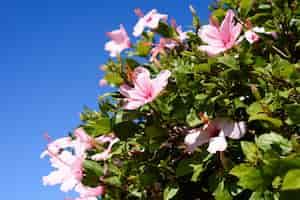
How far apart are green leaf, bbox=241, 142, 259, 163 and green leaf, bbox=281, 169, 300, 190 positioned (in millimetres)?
455

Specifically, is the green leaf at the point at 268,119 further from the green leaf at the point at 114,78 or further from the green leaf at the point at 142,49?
the green leaf at the point at 142,49

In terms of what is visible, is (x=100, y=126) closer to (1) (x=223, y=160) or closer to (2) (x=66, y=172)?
(2) (x=66, y=172)

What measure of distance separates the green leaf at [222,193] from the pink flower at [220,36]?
1.47ft

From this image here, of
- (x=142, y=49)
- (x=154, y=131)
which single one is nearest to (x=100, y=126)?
(x=154, y=131)

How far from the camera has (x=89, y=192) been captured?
188 centimetres

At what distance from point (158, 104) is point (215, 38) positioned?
302 millimetres

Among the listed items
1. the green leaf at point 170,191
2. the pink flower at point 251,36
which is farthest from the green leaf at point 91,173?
the pink flower at point 251,36

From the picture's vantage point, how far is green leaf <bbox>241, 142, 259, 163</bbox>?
4.47 ft

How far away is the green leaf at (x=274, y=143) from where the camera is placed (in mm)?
1317

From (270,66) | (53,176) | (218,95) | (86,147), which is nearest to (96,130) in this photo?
(86,147)

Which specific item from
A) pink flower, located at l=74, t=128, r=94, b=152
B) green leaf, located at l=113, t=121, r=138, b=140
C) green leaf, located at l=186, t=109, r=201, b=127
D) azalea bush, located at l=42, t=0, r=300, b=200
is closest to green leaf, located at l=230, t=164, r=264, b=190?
azalea bush, located at l=42, t=0, r=300, b=200

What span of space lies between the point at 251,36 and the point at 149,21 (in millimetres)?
472

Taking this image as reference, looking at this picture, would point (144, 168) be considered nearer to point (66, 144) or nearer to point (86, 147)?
point (86, 147)

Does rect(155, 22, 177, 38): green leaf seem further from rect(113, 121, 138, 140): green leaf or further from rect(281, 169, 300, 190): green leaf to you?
rect(281, 169, 300, 190): green leaf
